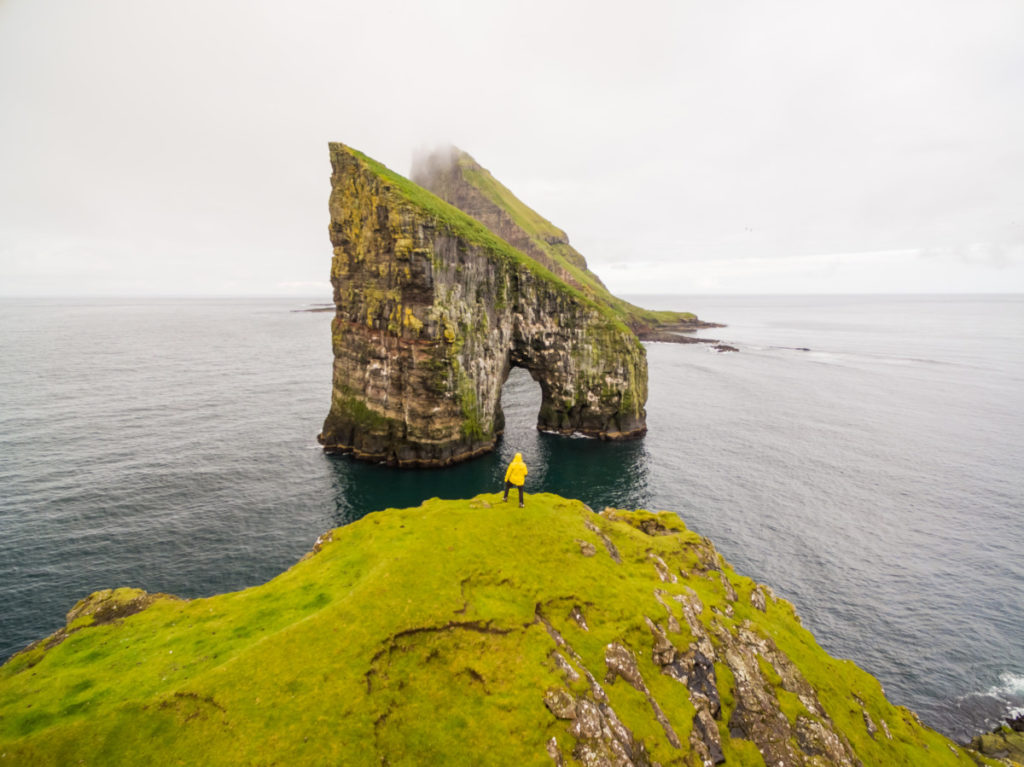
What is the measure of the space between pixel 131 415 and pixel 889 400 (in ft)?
420

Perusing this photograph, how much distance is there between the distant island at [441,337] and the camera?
49384 millimetres

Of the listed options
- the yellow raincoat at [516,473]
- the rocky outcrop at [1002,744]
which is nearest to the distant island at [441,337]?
the yellow raincoat at [516,473]

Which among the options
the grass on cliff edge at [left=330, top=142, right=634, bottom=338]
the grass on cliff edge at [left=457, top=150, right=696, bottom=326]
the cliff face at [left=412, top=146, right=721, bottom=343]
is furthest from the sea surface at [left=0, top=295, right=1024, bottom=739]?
the grass on cliff edge at [left=457, top=150, right=696, bottom=326]

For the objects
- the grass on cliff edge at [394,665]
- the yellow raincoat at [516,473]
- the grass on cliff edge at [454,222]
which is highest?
the grass on cliff edge at [454,222]

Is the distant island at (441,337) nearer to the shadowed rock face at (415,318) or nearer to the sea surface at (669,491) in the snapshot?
the shadowed rock face at (415,318)

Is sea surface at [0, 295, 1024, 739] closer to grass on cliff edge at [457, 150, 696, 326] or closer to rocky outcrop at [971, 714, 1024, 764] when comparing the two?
rocky outcrop at [971, 714, 1024, 764]

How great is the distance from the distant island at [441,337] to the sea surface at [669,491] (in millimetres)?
4414

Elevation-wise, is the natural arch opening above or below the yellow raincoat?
below

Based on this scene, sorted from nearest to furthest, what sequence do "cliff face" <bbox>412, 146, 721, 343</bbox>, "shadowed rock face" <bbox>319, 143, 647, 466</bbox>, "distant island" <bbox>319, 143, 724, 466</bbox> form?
"shadowed rock face" <bbox>319, 143, 647, 466</bbox>
"distant island" <bbox>319, 143, 724, 466</bbox>
"cliff face" <bbox>412, 146, 721, 343</bbox>

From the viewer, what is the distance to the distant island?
4938 cm

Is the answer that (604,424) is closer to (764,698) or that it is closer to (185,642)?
(764,698)

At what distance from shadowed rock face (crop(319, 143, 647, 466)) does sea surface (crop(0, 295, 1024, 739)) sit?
14.6 ft

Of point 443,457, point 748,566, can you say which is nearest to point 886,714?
point 748,566

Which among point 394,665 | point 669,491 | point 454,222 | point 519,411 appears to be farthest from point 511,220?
point 394,665
